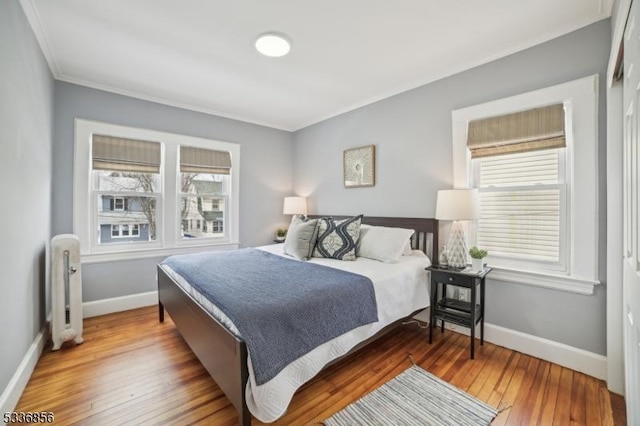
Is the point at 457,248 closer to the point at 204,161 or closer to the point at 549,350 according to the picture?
the point at 549,350

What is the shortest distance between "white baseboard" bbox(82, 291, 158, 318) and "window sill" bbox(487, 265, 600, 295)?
3873 millimetres

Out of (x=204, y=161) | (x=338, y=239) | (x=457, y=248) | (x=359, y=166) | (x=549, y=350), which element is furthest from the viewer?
(x=204, y=161)

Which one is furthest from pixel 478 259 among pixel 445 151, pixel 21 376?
pixel 21 376

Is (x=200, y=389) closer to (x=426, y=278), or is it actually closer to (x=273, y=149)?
(x=426, y=278)

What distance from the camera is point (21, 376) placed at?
1818 millimetres

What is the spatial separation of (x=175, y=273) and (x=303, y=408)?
62.2 inches

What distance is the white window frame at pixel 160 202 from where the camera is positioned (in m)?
3.06

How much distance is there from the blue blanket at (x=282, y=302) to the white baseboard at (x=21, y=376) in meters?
1.09

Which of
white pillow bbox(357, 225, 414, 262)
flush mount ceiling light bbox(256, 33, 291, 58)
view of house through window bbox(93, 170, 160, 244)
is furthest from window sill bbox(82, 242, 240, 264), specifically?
flush mount ceiling light bbox(256, 33, 291, 58)

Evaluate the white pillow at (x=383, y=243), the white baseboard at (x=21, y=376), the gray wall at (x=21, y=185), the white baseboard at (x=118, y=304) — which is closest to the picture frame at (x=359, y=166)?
the white pillow at (x=383, y=243)

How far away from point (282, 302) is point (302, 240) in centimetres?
138

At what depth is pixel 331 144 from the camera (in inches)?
162

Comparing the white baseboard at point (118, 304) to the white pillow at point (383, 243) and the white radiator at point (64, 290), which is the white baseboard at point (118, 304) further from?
the white pillow at point (383, 243)

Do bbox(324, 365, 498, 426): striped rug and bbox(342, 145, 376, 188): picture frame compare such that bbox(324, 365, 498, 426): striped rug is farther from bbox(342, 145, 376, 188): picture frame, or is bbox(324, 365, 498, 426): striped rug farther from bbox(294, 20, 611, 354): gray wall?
bbox(342, 145, 376, 188): picture frame
